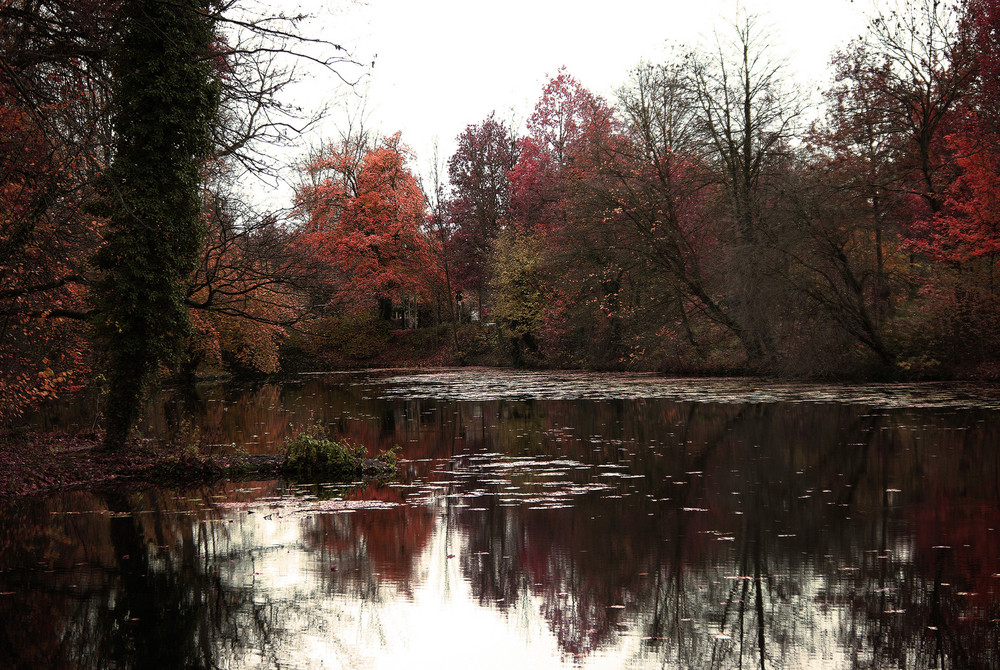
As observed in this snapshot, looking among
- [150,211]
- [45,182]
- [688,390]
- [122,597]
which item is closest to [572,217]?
[688,390]

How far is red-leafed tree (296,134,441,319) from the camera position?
1924 inches

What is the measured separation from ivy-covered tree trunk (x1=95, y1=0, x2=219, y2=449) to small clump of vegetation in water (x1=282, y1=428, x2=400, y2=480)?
2829mm

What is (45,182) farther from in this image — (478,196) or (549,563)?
(478,196)

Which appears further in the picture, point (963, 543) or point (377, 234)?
point (377, 234)

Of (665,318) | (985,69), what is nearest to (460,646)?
(985,69)

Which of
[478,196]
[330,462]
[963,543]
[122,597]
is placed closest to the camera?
[122,597]

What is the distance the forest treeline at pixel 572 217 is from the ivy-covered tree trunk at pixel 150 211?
0.14 ft

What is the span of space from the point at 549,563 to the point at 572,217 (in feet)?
91.2

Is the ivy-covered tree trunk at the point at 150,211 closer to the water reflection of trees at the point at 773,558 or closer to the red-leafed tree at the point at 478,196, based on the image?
the water reflection of trees at the point at 773,558

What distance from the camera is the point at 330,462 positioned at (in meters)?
12.0

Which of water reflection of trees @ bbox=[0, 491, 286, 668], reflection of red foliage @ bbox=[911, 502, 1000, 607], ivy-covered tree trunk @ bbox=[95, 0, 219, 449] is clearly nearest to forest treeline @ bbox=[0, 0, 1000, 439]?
ivy-covered tree trunk @ bbox=[95, 0, 219, 449]

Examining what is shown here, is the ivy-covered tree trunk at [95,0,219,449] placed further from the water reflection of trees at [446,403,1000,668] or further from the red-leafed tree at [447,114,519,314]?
the red-leafed tree at [447,114,519,314]

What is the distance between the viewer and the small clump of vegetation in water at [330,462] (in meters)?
11.9

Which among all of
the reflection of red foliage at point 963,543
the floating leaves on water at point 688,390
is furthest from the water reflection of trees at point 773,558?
the floating leaves on water at point 688,390
